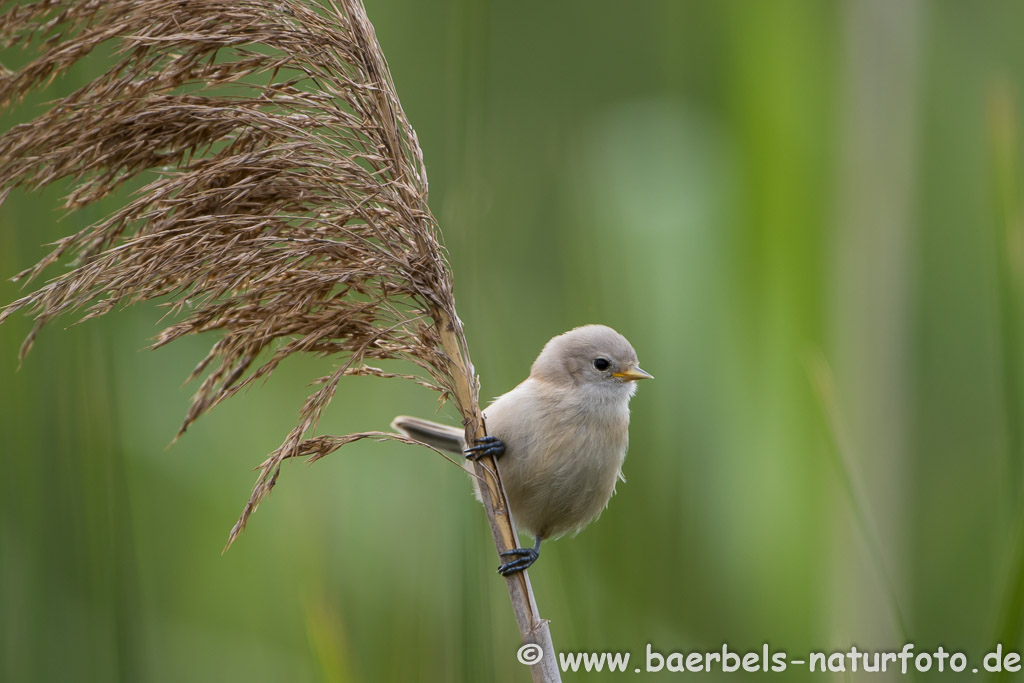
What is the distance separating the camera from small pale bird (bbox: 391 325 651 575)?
7.41 ft

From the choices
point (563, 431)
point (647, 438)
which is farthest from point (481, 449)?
point (647, 438)

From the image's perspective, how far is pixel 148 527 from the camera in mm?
2596

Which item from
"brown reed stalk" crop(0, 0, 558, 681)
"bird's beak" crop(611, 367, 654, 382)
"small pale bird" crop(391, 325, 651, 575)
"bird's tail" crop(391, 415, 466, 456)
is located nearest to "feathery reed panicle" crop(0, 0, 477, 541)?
"brown reed stalk" crop(0, 0, 558, 681)

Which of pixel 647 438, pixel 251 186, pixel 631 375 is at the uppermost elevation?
pixel 251 186

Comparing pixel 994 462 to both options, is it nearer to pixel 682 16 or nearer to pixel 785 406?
pixel 785 406

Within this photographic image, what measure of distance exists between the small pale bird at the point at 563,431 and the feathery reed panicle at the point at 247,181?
0.52 meters

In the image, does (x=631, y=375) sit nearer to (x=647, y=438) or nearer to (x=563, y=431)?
(x=647, y=438)

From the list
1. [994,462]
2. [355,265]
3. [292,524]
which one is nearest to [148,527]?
[292,524]

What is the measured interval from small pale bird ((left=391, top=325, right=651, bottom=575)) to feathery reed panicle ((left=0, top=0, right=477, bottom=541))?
0.52 m

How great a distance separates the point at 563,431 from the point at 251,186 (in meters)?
1.00

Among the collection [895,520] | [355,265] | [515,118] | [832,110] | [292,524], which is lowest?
[895,520]

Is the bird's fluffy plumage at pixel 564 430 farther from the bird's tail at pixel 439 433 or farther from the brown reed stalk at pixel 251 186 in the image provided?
the brown reed stalk at pixel 251 186

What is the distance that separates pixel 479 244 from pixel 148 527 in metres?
1.31

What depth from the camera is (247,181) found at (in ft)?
5.32
